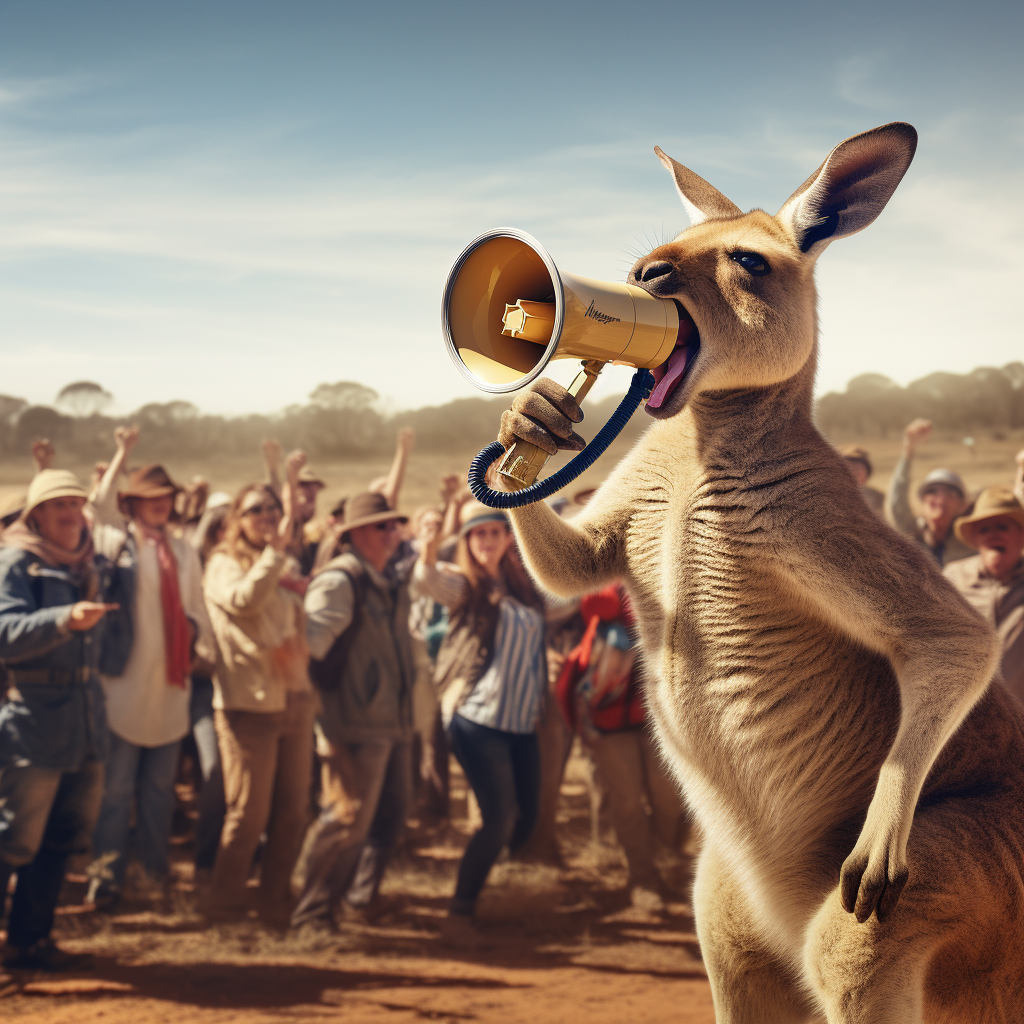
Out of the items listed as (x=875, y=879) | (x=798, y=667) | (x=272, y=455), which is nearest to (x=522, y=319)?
(x=798, y=667)

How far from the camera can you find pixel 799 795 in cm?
Result: 226

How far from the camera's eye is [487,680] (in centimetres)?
637

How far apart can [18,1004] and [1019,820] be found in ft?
16.1

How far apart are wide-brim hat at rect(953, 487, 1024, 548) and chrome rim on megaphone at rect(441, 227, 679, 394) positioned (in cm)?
488

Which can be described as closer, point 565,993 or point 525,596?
point 565,993

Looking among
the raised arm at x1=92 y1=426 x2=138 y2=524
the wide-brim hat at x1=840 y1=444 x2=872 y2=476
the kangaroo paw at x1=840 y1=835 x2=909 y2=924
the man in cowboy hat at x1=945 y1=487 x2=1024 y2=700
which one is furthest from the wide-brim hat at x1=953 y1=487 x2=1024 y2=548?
the raised arm at x1=92 y1=426 x2=138 y2=524

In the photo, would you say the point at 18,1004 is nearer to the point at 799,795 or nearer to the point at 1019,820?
the point at 799,795

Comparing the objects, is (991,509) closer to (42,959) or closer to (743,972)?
(743,972)

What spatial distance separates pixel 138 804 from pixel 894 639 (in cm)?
548

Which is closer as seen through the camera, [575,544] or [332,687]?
[575,544]

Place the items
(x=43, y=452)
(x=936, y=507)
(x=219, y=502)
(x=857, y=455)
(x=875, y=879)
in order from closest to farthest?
(x=875, y=879) < (x=857, y=455) < (x=936, y=507) < (x=43, y=452) < (x=219, y=502)

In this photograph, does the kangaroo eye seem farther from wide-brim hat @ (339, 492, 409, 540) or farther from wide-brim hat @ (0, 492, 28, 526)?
→ wide-brim hat @ (0, 492, 28, 526)

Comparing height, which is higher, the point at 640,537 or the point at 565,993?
the point at 640,537

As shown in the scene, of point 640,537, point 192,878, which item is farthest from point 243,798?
point 640,537
